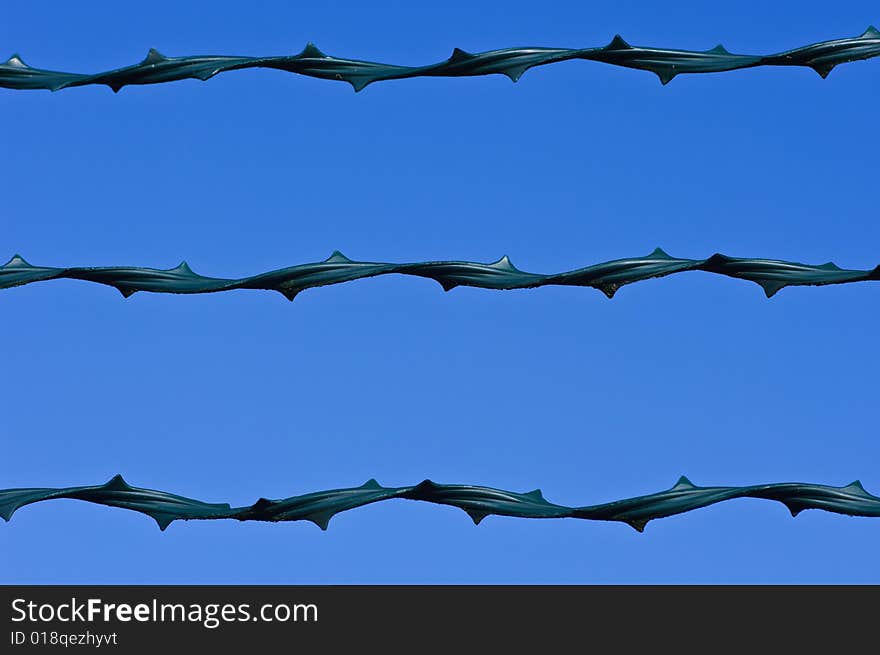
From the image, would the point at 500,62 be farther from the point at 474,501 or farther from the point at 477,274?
the point at 474,501

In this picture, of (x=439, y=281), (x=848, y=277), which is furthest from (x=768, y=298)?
(x=439, y=281)

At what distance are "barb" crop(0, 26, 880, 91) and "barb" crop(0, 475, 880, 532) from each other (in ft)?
6.77

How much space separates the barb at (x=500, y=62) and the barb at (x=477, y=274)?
0.97m

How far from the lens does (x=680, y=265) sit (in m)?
5.39

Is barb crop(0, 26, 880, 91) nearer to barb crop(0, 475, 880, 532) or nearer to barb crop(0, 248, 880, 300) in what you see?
barb crop(0, 248, 880, 300)

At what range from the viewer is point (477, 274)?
5402 mm

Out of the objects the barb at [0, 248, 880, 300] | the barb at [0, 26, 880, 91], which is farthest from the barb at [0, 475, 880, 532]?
the barb at [0, 26, 880, 91]

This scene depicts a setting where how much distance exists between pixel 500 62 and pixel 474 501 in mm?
2204

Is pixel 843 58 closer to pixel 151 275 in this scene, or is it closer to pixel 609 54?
pixel 609 54

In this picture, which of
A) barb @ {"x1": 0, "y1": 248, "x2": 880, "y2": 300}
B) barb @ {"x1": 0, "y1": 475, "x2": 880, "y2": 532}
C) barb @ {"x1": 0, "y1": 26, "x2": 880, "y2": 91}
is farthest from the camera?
barb @ {"x1": 0, "y1": 26, "x2": 880, "y2": 91}

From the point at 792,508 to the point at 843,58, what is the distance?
2335mm

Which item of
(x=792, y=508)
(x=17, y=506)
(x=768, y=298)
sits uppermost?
(x=768, y=298)

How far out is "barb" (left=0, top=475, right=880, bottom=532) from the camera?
5184mm

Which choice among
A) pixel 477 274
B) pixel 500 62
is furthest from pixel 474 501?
pixel 500 62
